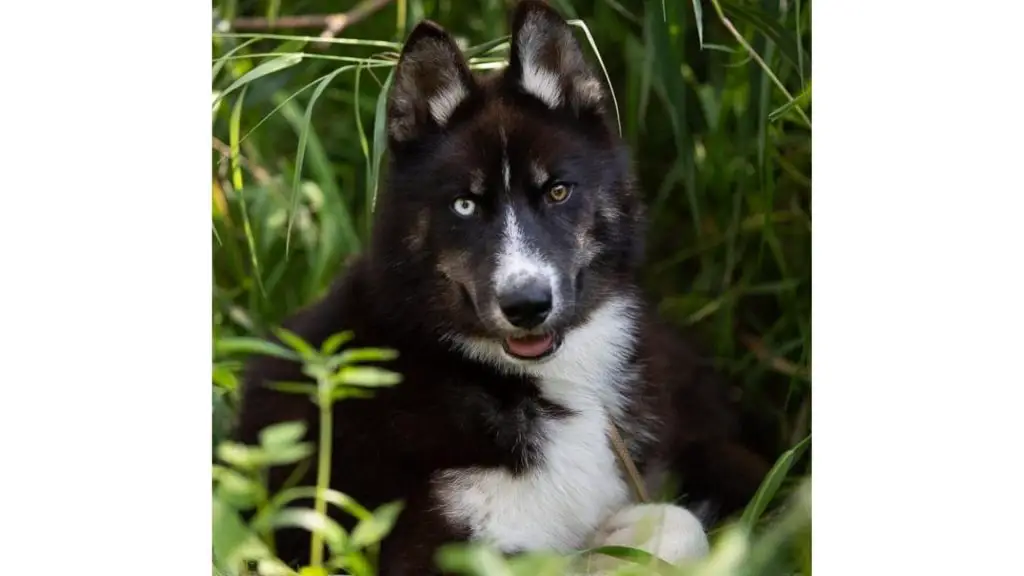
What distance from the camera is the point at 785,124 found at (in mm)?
3006

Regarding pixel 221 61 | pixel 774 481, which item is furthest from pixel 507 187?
pixel 774 481

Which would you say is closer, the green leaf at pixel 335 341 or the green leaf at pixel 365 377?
the green leaf at pixel 365 377

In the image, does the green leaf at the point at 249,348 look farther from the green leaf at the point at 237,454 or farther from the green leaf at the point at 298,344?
the green leaf at the point at 237,454

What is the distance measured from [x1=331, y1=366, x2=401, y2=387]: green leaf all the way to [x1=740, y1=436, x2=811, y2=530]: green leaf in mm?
798

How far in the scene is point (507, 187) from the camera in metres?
2.73

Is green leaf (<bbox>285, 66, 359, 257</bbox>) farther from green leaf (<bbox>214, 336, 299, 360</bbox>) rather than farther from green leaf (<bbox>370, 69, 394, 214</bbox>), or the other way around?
green leaf (<bbox>214, 336, 299, 360</bbox>)

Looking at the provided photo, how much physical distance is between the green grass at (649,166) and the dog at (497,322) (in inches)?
3.5

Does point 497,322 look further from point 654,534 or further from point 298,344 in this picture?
point 654,534

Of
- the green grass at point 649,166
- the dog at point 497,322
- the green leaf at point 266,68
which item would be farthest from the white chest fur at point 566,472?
the green leaf at point 266,68

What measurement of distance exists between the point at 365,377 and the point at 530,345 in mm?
385

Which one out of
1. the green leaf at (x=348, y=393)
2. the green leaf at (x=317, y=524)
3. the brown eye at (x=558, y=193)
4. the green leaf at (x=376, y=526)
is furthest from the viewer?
the brown eye at (x=558, y=193)

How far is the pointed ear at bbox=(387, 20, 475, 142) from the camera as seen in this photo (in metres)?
2.74

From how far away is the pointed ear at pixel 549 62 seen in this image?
275cm

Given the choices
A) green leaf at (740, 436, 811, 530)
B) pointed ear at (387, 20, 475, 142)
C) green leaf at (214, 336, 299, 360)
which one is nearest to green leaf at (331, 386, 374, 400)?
green leaf at (214, 336, 299, 360)
